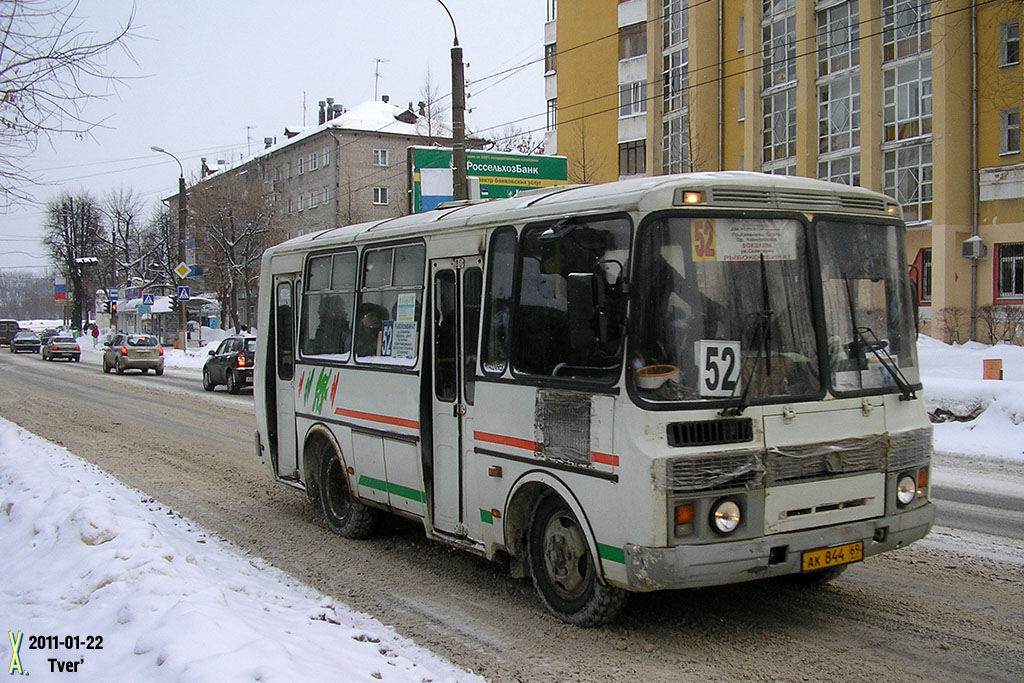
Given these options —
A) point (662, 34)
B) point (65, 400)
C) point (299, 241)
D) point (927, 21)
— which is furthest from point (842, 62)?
point (299, 241)

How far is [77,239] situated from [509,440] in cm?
8593

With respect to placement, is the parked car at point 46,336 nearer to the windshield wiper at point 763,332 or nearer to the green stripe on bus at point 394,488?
the green stripe on bus at point 394,488

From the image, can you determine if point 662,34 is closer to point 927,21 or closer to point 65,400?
point 927,21

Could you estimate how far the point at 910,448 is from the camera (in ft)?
19.5

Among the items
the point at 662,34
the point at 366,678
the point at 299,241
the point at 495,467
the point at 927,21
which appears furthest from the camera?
the point at 662,34

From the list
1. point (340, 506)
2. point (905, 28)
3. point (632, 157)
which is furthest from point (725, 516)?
point (632, 157)

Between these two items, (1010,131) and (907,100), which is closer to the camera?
(1010,131)

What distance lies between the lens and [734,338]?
17.7ft

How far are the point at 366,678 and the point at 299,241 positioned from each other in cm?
587

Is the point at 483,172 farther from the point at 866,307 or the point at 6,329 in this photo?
the point at 6,329

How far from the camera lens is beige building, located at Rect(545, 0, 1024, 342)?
1239 inches

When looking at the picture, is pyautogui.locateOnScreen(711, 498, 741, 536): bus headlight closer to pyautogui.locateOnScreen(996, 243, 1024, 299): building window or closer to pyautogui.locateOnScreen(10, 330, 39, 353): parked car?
pyautogui.locateOnScreen(996, 243, 1024, 299): building window

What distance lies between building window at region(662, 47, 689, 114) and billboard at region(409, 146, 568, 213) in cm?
1691

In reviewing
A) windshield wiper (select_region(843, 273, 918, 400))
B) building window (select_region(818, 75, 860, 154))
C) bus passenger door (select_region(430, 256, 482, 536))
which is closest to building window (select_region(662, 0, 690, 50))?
building window (select_region(818, 75, 860, 154))
